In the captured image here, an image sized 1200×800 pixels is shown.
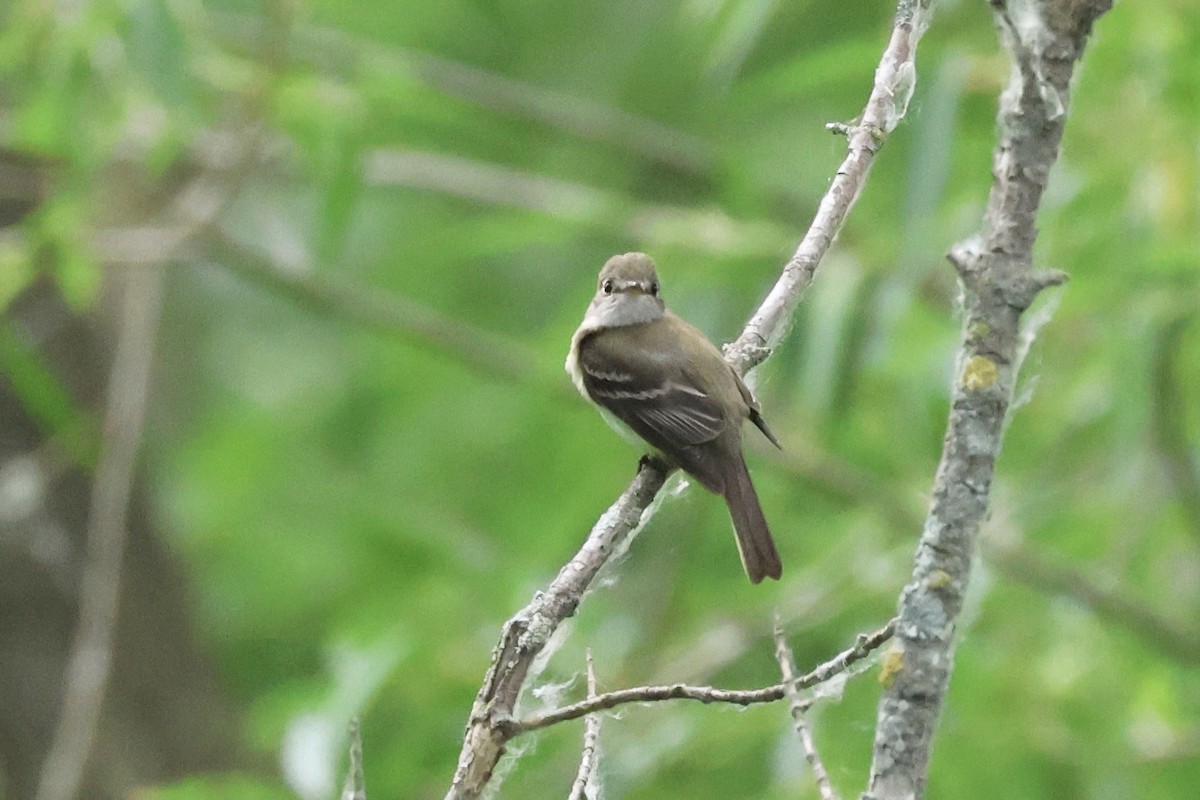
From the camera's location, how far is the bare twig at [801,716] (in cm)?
224

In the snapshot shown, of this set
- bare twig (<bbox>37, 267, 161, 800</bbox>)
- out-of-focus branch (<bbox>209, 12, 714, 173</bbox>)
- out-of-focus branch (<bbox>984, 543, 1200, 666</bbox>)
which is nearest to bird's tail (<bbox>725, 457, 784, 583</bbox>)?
out-of-focus branch (<bbox>984, 543, 1200, 666</bbox>)

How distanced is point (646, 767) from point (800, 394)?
4.95 ft

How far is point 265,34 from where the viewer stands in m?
5.96

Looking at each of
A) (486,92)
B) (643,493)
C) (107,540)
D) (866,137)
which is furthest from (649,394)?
(486,92)

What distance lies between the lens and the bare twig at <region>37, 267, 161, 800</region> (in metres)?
5.53

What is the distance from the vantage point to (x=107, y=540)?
5.56m

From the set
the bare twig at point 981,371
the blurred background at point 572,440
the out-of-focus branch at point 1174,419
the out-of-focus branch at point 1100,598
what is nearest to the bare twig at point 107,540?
the blurred background at point 572,440

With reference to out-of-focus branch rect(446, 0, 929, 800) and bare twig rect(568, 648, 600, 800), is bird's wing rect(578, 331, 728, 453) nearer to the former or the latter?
out-of-focus branch rect(446, 0, 929, 800)

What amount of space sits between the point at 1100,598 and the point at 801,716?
315cm

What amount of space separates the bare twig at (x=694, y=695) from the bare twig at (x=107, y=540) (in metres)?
3.46

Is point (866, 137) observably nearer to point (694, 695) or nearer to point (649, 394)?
point (694, 695)

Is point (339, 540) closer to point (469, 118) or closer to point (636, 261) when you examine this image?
point (469, 118)

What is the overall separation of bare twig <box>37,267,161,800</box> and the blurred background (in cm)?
6

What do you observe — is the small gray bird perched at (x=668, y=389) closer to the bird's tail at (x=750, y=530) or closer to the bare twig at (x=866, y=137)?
the bird's tail at (x=750, y=530)
